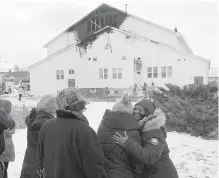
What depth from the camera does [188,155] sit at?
301 inches

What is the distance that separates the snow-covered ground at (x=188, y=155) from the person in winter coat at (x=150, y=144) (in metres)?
3.08

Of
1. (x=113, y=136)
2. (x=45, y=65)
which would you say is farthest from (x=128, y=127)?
(x=45, y=65)

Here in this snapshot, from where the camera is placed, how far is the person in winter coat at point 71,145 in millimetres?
2611

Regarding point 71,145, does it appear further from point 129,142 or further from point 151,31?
point 151,31

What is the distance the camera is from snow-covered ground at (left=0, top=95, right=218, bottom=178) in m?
6.27

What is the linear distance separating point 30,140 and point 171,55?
85.8 ft

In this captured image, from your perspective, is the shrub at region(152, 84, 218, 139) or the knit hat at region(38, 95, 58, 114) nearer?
the knit hat at region(38, 95, 58, 114)

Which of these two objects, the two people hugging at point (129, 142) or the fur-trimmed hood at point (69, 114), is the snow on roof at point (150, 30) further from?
the fur-trimmed hood at point (69, 114)

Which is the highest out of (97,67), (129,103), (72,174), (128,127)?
(97,67)

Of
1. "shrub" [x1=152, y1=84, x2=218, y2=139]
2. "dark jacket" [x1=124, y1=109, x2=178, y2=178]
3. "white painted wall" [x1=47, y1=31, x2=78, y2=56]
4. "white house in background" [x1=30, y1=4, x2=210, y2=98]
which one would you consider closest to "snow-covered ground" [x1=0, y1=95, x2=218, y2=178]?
"shrub" [x1=152, y1=84, x2=218, y2=139]

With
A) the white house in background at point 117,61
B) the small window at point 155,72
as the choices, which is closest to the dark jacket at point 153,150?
the white house in background at point 117,61

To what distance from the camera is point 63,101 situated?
285cm

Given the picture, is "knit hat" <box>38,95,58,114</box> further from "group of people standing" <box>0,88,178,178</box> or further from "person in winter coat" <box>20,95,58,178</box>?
"group of people standing" <box>0,88,178,178</box>

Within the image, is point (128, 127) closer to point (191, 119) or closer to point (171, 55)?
point (191, 119)
